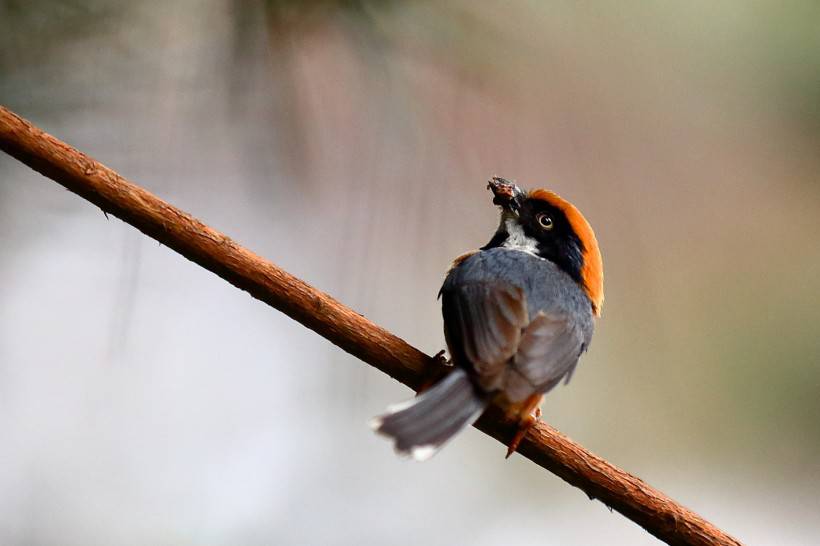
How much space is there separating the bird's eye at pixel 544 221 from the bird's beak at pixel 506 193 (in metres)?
0.07

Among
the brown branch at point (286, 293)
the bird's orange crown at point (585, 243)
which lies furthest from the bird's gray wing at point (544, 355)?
the bird's orange crown at point (585, 243)

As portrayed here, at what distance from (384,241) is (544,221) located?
408mm

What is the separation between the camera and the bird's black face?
1.97 m

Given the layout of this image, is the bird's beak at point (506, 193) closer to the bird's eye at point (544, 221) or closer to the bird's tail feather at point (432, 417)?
the bird's eye at point (544, 221)

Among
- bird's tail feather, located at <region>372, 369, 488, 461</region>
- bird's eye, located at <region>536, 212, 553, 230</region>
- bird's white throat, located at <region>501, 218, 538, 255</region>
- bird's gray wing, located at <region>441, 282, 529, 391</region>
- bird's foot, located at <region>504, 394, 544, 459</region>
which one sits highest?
bird's eye, located at <region>536, 212, 553, 230</region>

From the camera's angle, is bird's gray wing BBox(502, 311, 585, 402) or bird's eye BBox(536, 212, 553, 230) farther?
bird's eye BBox(536, 212, 553, 230)

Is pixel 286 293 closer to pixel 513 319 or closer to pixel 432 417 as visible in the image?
pixel 432 417

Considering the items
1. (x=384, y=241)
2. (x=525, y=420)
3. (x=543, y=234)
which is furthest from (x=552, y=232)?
(x=525, y=420)

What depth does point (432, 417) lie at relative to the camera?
1376 mm

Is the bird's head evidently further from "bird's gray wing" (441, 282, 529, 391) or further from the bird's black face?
"bird's gray wing" (441, 282, 529, 391)

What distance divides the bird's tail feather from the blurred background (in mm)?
610

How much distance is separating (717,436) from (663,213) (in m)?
0.77

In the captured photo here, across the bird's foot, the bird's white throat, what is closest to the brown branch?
the bird's foot

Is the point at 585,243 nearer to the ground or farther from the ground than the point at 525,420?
farther from the ground
